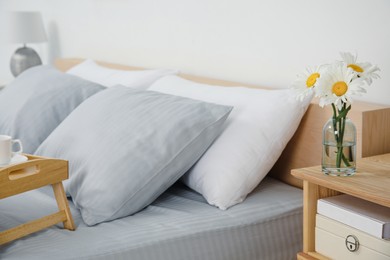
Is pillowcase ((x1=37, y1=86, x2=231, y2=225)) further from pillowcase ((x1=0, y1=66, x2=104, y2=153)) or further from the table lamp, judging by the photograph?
the table lamp

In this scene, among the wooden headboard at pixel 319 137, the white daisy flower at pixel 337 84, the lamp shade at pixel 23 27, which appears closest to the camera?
the white daisy flower at pixel 337 84

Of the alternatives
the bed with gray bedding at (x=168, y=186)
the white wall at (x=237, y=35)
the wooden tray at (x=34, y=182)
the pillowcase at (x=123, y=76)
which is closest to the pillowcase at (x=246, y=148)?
the bed with gray bedding at (x=168, y=186)

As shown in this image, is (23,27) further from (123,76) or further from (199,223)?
(199,223)

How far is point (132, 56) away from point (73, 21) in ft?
2.66

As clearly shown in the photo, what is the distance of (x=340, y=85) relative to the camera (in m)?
1.29

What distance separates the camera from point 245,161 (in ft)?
5.44

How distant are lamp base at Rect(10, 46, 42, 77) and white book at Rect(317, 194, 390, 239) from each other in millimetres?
2708

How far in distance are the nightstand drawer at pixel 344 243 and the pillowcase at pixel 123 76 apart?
1.18m

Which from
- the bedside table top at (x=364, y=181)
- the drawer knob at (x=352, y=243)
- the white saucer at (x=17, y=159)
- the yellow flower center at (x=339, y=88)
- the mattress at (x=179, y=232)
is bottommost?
the mattress at (x=179, y=232)

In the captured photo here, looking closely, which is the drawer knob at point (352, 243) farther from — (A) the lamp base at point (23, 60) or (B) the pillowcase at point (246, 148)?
(A) the lamp base at point (23, 60)

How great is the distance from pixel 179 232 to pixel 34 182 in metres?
0.37

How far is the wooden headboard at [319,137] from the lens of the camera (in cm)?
157

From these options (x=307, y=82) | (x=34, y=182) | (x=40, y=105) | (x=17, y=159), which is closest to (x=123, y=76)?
(x=40, y=105)

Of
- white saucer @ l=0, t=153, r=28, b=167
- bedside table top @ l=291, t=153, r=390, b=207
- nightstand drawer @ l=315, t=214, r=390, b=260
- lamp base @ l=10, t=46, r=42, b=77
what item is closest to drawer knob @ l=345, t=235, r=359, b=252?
nightstand drawer @ l=315, t=214, r=390, b=260
